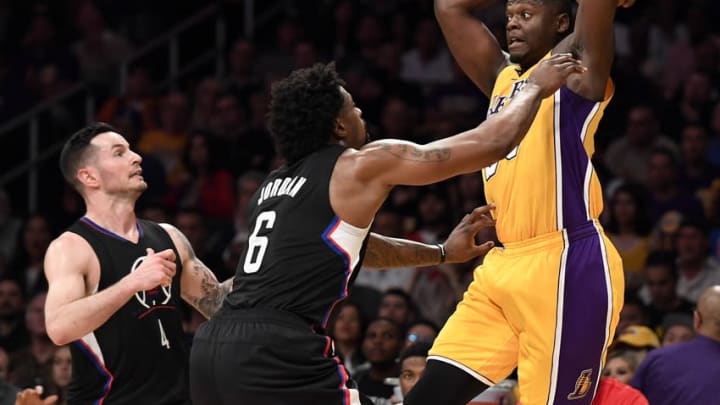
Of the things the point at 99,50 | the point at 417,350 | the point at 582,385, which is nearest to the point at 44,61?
the point at 99,50

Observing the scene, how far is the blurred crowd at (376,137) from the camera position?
9.34 metres

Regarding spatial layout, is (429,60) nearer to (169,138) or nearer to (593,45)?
(169,138)

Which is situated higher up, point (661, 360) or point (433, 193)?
point (433, 193)

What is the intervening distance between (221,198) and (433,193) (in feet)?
6.63

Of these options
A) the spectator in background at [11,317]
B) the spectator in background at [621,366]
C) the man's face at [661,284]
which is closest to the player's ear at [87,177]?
the spectator in background at [621,366]

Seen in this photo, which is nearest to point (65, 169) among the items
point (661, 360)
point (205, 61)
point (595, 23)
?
point (595, 23)

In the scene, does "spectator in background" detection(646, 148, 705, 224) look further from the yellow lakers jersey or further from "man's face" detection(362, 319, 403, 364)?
the yellow lakers jersey

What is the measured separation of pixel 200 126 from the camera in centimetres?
1242

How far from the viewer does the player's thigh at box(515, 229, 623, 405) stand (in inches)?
206

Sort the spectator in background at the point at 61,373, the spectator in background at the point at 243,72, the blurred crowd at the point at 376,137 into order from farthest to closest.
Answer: the spectator in background at the point at 243,72 → the blurred crowd at the point at 376,137 → the spectator in background at the point at 61,373

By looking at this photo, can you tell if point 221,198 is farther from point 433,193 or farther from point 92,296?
point 92,296

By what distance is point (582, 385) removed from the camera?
5270 mm

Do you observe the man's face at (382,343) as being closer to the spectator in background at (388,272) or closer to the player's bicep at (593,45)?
the spectator in background at (388,272)

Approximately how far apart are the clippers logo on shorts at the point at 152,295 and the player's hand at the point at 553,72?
6.35ft
